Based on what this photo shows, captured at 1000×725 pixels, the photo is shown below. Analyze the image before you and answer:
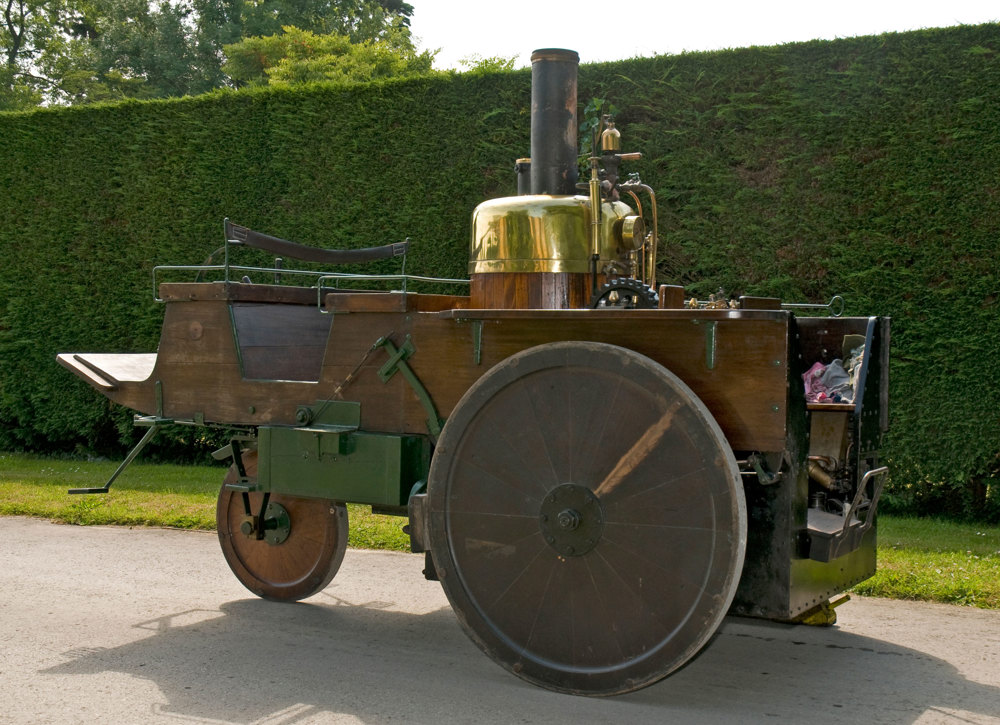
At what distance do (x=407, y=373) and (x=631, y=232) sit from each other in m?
1.15

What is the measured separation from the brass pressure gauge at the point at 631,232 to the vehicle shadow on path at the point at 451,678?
1.72 meters

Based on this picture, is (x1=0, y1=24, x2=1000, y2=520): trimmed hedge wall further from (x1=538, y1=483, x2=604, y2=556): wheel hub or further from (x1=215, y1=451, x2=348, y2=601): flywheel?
(x1=538, y1=483, x2=604, y2=556): wheel hub

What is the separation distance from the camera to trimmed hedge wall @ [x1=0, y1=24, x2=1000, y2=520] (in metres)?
7.25

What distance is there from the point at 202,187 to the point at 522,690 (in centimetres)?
764

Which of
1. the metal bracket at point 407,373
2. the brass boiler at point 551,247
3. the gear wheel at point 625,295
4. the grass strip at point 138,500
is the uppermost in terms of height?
the brass boiler at point 551,247

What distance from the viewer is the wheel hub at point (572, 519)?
3.73 m

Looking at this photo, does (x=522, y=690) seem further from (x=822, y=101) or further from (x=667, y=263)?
(x=822, y=101)

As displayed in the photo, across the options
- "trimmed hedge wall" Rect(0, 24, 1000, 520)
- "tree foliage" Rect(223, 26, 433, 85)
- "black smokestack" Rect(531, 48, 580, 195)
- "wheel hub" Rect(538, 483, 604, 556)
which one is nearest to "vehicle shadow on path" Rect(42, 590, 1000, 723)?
"wheel hub" Rect(538, 483, 604, 556)

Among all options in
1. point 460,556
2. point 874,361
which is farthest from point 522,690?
point 874,361

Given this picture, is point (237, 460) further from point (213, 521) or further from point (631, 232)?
point (213, 521)

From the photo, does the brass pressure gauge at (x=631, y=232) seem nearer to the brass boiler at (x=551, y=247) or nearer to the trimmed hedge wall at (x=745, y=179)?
the brass boiler at (x=551, y=247)

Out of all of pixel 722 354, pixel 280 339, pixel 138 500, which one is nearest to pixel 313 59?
pixel 138 500

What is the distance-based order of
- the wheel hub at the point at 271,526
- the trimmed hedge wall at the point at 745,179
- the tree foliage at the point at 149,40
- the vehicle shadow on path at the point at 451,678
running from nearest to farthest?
1. the vehicle shadow on path at the point at 451,678
2. the wheel hub at the point at 271,526
3. the trimmed hedge wall at the point at 745,179
4. the tree foliage at the point at 149,40

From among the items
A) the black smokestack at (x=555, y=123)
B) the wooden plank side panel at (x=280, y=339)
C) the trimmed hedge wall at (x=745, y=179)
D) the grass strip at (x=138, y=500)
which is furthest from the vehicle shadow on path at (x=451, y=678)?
the trimmed hedge wall at (x=745, y=179)
